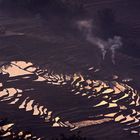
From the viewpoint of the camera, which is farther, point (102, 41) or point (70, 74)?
point (102, 41)

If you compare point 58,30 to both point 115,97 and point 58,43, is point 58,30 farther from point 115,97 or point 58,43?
point 115,97

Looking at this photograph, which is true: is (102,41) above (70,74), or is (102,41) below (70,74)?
above

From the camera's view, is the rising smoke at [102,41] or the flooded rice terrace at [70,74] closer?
the flooded rice terrace at [70,74]

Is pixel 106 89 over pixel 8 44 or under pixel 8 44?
under

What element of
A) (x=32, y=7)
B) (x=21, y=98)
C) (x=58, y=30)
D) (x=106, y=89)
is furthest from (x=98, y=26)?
(x=21, y=98)

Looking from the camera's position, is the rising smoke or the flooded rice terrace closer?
the flooded rice terrace
